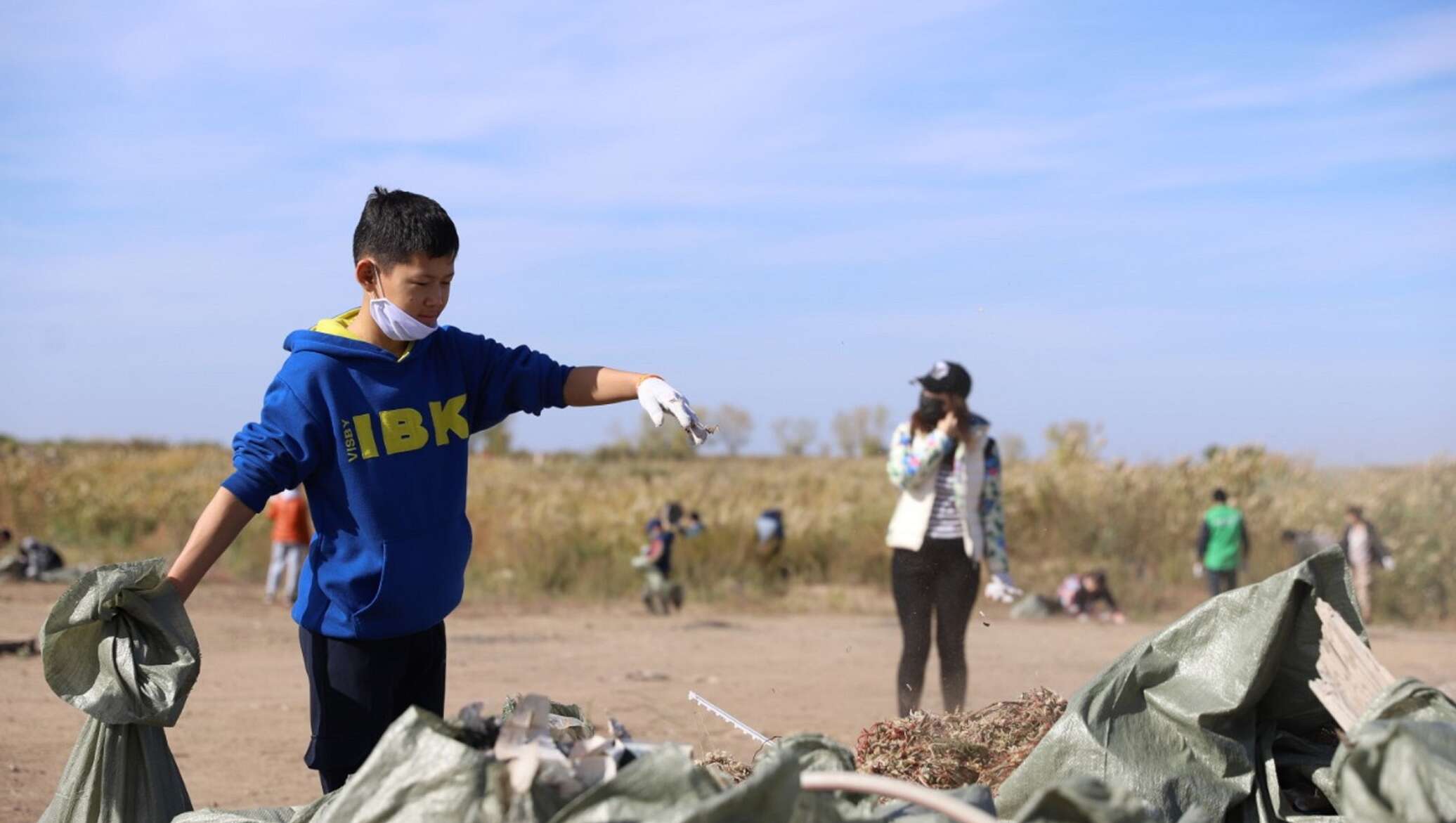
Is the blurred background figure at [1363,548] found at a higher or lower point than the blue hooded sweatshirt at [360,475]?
lower

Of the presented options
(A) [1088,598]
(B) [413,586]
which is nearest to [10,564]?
(A) [1088,598]

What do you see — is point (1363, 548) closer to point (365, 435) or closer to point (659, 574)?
point (659, 574)

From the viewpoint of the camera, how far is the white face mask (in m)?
3.23

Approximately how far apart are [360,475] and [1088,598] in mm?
13222

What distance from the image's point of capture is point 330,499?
3.24 metres

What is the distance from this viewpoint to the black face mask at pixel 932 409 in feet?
21.5

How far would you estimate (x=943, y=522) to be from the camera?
6426 mm

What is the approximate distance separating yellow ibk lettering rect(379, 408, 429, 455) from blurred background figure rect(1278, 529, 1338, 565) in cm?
1473

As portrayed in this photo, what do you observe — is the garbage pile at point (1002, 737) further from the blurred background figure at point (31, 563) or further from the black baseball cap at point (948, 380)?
the blurred background figure at point (31, 563)

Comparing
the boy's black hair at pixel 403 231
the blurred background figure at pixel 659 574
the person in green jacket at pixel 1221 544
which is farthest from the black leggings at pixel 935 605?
the blurred background figure at pixel 659 574

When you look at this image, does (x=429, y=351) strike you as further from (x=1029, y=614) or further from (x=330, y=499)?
(x=1029, y=614)

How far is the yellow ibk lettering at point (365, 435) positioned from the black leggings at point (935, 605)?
11.9 feet

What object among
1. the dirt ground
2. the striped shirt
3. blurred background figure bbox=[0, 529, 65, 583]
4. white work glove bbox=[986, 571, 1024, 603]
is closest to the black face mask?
the striped shirt

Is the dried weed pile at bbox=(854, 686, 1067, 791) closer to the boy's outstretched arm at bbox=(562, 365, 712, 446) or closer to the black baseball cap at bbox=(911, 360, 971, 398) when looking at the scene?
the boy's outstretched arm at bbox=(562, 365, 712, 446)
